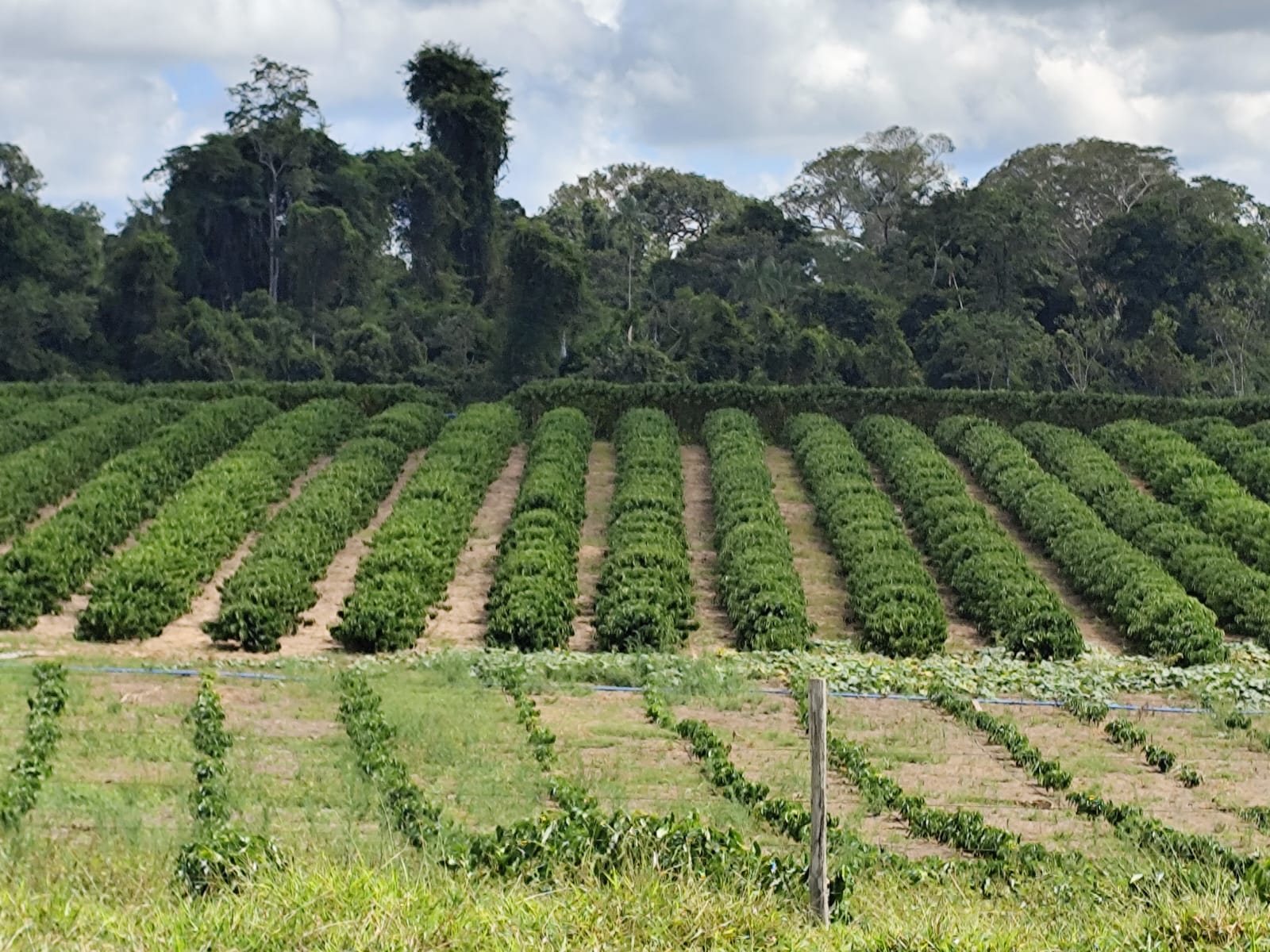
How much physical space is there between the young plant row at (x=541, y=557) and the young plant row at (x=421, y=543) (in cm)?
91

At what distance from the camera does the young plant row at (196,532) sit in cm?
2191

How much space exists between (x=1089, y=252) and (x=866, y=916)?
53.1m

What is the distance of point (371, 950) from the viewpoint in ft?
27.4

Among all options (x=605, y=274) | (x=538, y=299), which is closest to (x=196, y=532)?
(x=538, y=299)

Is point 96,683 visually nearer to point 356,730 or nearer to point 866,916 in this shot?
point 356,730

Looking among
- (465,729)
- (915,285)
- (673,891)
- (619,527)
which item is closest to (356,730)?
(465,729)

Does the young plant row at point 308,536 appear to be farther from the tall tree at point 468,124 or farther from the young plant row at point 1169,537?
the tall tree at point 468,124

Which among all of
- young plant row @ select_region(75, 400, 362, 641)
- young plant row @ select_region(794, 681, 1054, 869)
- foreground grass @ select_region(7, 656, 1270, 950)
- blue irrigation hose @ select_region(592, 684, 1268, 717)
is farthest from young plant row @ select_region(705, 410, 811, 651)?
foreground grass @ select_region(7, 656, 1270, 950)

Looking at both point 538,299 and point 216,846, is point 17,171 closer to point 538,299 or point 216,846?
point 538,299

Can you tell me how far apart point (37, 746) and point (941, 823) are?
7424 millimetres

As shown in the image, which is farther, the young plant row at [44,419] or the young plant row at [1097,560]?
the young plant row at [44,419]

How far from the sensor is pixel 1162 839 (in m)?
12.0

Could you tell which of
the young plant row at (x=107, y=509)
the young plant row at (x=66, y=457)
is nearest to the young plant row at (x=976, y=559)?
the young plant row at (x=107, y=509)

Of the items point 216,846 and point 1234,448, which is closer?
point 216,846
